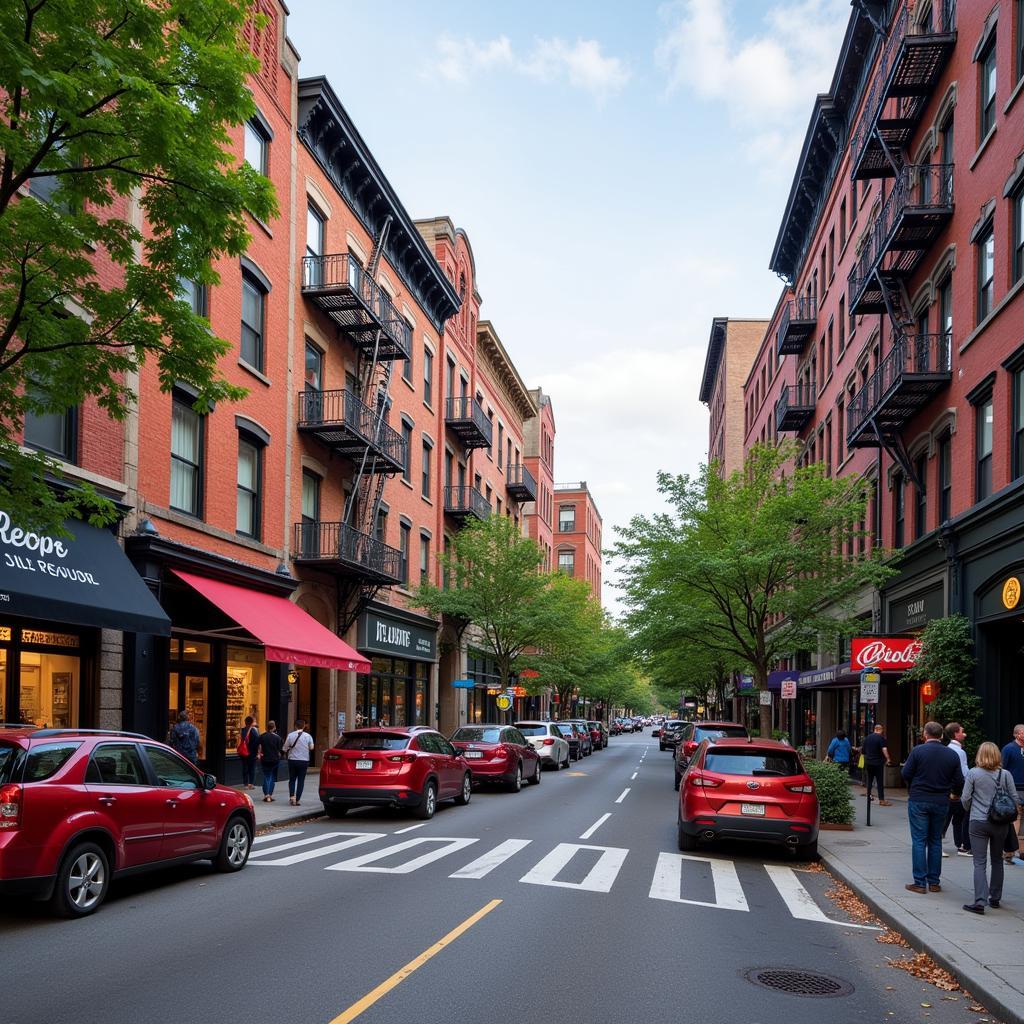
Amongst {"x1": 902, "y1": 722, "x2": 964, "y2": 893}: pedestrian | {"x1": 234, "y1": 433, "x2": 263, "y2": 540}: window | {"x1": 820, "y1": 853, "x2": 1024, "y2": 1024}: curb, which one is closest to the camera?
{"x1": 820, "y1": 853, "x2": 1024, "y2": 1024}: curb

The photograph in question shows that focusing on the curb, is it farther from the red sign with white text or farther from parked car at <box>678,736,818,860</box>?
the red sign with white text

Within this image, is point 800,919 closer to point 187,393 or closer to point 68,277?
point 68,277

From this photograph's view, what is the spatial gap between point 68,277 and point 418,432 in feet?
83.3

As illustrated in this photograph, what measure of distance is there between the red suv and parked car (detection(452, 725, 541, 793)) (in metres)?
12.1

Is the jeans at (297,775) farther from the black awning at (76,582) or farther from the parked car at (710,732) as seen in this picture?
the parked car at (710,732)

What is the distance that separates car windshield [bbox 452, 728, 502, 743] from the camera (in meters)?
23.6

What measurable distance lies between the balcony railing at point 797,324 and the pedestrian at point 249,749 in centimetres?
2910

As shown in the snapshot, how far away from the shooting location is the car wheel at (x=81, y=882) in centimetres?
874

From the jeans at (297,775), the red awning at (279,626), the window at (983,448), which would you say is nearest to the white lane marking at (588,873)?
the jeans at (297,775)

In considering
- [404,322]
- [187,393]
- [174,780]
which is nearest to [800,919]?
[174,780]

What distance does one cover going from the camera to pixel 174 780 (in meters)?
10.6

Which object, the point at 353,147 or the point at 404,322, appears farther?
the point at 404,322

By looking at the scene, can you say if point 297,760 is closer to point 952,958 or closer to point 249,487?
point 249,487

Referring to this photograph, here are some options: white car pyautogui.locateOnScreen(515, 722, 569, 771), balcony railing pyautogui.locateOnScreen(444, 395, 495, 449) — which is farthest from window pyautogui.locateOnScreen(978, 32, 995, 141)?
balcony railing pyautogui.locateOnScreen(444, 395, 495, 449)
